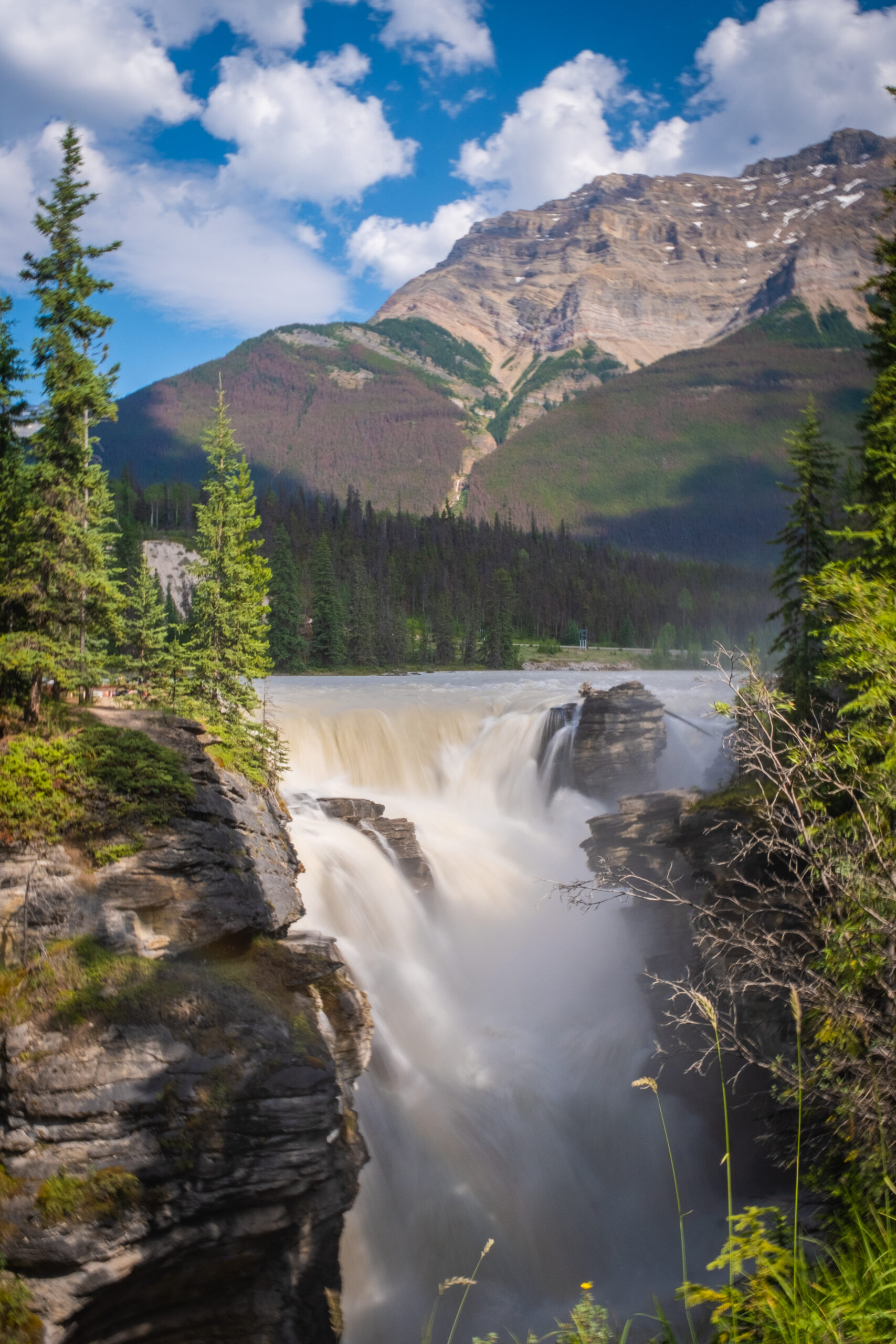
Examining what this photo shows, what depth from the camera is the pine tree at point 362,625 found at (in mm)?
85500

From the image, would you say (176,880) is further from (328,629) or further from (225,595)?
(328,629)

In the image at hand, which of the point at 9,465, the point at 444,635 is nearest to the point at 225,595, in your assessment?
the point at 9,465

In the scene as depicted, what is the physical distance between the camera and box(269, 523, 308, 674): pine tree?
79.2 m

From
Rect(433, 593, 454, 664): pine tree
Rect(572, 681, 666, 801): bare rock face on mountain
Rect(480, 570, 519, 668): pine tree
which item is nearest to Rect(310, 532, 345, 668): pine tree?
Rect(433, 593, 454, 664): pine tree

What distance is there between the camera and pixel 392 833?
25.4m

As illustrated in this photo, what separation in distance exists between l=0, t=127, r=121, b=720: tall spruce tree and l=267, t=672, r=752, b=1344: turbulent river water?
353 inches

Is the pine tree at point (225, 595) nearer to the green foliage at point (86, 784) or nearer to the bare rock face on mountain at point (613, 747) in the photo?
the green foliage at point (86, 784)

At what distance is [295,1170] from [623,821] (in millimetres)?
18049

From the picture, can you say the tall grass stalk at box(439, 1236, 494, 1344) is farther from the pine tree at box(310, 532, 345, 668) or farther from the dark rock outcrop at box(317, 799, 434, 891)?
the pine tree at box(310, 532, 345, 668)

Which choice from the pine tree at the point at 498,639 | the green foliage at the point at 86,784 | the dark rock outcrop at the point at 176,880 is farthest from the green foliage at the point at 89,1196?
the pine tree at the point at 498,639

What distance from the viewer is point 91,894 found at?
11.9 metres

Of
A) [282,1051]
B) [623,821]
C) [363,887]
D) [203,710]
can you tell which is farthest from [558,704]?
[282,1051]

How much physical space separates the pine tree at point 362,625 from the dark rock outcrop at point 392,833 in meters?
57.3

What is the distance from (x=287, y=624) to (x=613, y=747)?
50680mm
